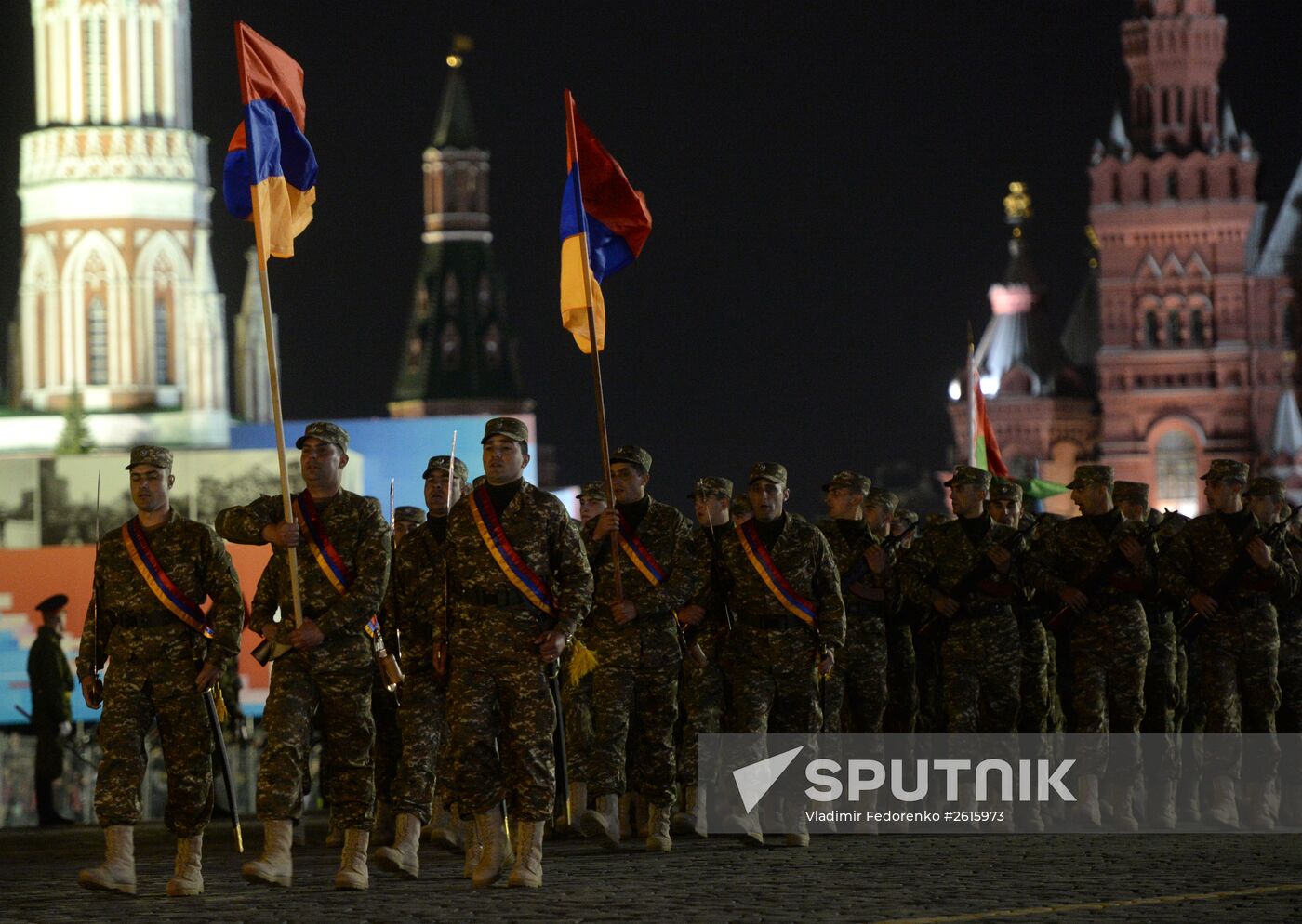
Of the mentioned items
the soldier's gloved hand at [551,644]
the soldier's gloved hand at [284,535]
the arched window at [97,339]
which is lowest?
the soldier's gloved hand at [551,644]

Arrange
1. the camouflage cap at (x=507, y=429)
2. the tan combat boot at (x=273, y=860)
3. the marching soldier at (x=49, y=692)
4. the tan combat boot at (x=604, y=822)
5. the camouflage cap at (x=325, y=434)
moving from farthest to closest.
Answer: the marching soldier at (x=49, y=692)
the tan combat boot at (x=604, y=822)
the camouflage cap at (x=507, y=429)
the camouflage cap at (x=325, y=434)
the tan combat boot at (x=273, y=860)

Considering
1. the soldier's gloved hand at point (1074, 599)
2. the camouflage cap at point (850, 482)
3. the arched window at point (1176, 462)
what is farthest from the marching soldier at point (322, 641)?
the arched window at point (1176, 462)

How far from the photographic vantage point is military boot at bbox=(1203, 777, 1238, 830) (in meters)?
14.0

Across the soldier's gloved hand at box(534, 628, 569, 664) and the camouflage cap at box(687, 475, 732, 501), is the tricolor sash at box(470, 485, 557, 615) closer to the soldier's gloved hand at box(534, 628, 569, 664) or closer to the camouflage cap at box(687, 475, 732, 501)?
the soldier's gloved hand at box(534, 628, 569, 664)

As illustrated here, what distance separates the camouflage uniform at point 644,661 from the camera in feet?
41.2

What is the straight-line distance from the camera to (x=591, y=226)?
14.1 m

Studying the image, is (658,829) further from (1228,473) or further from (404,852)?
(1228,473)

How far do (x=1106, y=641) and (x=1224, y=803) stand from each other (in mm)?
1120

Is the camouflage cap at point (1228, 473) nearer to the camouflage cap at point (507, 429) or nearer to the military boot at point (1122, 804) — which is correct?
the military boot at point (1122, 804)

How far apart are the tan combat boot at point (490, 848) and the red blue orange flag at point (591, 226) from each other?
327 centimetres

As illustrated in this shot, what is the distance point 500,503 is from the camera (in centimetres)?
1107

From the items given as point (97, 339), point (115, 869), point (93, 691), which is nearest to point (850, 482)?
point (93, 691)

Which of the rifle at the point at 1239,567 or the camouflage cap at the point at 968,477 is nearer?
the rifle at the point at 1239,567

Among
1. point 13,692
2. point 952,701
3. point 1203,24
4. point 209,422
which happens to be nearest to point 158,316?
point 209,422
